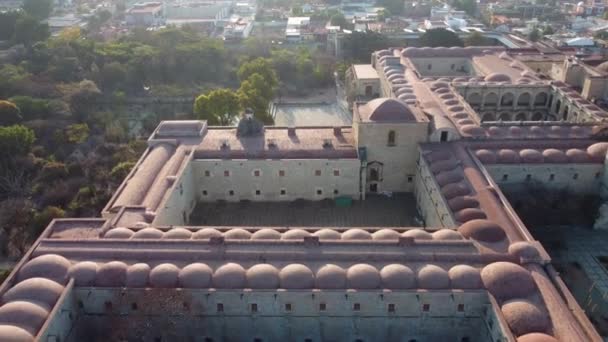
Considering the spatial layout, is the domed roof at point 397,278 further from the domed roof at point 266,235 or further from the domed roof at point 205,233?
the domed roof at point 205,233

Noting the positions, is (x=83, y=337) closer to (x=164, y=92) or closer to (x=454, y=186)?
(x=454, y=186)

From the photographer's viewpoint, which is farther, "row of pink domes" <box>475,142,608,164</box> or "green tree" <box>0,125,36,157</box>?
"green tree" <box>0,125,36,157</box>

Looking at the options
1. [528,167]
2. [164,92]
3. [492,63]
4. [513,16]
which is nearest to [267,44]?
[164,92]

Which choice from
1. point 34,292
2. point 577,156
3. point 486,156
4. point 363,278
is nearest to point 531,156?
point 486,156

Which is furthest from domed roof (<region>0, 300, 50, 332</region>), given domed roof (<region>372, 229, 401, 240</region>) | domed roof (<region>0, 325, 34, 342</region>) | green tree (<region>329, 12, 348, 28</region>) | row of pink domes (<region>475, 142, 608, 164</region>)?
green tree (<region>329, 12, 348, 28</region>)

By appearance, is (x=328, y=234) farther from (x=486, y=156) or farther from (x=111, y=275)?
(x=486, y=156)

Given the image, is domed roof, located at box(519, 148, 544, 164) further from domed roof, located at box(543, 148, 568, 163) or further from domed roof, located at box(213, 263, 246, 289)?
domed roof, located at box(213, 263, 246, 289)

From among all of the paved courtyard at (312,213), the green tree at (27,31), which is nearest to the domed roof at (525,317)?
the paved courtyard at (312,213)
